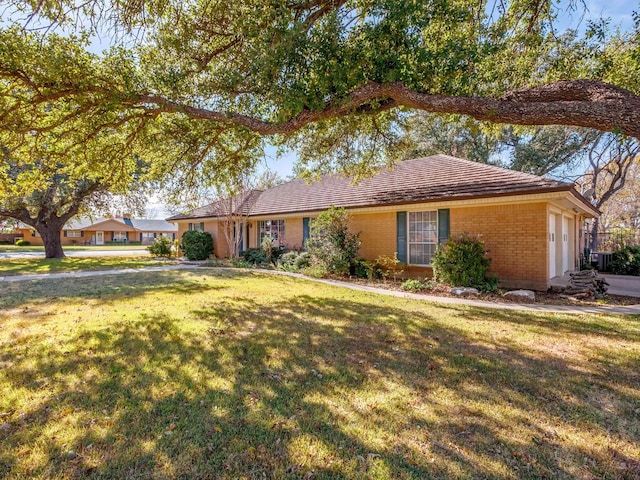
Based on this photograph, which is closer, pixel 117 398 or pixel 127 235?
pixel 117 398

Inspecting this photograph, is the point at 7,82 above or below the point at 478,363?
above

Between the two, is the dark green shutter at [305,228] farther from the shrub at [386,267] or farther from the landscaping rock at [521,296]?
the landscaping rock at [521,296]

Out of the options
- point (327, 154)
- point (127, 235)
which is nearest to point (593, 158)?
point (327, 154)

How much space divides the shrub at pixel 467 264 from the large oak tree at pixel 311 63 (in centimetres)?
444

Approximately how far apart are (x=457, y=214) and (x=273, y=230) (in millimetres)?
10622

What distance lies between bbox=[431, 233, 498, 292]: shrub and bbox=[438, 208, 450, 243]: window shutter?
48.0 inches

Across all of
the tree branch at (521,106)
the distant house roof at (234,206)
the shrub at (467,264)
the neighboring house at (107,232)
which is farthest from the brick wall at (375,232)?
the neighboring house at (107,232)

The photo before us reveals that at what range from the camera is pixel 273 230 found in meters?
18.7

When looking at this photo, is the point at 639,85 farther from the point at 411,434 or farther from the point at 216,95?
the point at 216,95

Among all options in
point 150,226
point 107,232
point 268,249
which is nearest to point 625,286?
point 268,249

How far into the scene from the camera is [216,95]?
328 inches

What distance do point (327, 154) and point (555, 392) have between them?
409 inches

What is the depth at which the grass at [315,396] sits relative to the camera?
254 cm

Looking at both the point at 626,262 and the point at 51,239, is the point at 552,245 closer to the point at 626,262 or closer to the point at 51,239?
the point at 626,262
